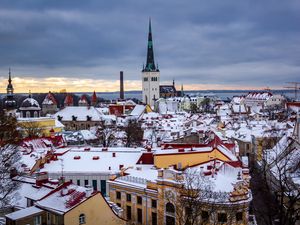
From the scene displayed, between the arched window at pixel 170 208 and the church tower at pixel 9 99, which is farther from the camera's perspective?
the church tower at pixel 9 99

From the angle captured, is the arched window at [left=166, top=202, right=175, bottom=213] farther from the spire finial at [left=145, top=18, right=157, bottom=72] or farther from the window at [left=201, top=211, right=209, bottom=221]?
the spire finial at [left=145, top=18, right=157, bottom=72]

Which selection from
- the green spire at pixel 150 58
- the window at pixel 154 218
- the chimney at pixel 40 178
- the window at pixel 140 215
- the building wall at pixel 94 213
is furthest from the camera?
the green spire at pixel 150 58

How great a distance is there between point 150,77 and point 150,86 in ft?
12.5

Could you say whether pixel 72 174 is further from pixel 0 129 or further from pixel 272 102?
pixel 272 102

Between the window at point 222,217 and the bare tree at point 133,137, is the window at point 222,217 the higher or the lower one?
the lower one

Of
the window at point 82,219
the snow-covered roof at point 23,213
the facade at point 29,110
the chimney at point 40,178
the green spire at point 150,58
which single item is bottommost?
the window at point 82,219

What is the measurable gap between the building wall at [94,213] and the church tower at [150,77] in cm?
13998

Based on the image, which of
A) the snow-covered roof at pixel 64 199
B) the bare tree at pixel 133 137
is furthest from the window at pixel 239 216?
the bare tree at pixel 133 137

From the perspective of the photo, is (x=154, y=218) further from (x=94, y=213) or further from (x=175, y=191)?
(x=94, y=213)

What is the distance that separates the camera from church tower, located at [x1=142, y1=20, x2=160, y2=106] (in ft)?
541

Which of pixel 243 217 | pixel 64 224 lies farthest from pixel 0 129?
pixel 243 217

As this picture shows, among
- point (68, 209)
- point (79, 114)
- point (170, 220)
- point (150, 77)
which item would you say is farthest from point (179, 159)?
point (150, 77)

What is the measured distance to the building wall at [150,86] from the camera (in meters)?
166

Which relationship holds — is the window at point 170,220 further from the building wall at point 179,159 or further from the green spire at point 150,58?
the green spire at point 150,58
